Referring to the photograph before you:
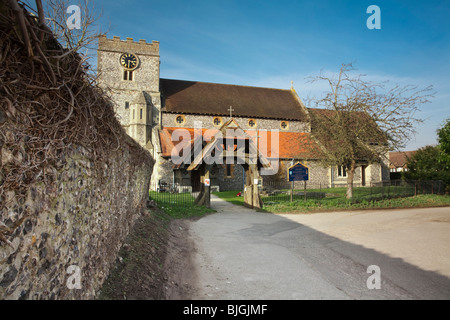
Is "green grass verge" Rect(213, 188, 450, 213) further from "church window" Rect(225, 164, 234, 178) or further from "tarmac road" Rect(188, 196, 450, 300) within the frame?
"church window" Rect(225, 164, 234, 178)

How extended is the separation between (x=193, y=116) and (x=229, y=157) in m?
17.5

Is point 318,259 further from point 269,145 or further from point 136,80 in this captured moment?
point 136,80

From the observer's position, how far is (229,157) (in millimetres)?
15016

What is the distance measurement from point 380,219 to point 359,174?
24487 millimetres

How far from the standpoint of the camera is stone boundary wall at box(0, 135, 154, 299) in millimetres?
2021

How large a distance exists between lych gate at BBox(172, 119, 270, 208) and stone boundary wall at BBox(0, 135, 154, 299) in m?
9.73

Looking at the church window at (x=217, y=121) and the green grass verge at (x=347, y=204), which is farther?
the church window at (x=217, y=121)

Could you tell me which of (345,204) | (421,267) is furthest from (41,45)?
(345,204)

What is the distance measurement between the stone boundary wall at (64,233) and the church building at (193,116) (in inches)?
854

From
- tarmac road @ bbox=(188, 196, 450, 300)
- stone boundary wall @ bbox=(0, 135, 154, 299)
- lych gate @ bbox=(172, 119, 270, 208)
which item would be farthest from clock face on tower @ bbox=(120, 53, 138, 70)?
stone boundary wall @ bbox=(0, 135, 154, 299)

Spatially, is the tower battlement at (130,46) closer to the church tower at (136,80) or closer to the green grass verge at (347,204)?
the church tower at (136,80)

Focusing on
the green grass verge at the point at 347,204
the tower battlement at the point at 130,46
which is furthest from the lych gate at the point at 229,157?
the tower battlement at the point at 130,46

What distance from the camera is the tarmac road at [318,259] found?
4.80m

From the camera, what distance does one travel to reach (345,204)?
51.8ft
